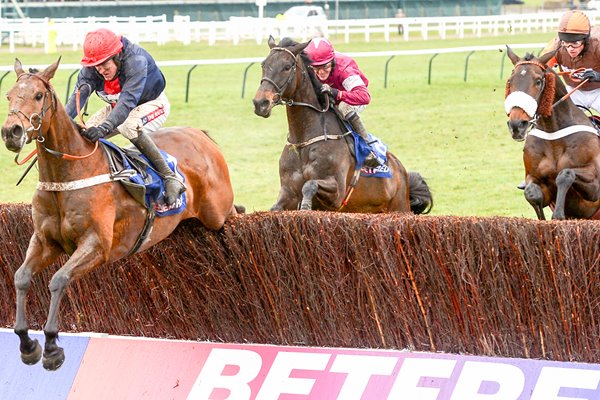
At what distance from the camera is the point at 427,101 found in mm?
20531

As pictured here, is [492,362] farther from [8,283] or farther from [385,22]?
[385,22]

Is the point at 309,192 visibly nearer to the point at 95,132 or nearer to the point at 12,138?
the point at 95,132

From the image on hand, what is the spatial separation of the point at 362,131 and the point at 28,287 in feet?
12.1

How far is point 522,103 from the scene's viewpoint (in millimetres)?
7891

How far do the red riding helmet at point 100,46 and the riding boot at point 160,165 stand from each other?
1.78ft

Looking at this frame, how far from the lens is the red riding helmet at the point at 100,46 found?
22.3 ft

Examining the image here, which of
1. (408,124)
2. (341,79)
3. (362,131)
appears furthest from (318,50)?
(408,124)

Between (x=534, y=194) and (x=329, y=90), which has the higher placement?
(x=329, y=90)

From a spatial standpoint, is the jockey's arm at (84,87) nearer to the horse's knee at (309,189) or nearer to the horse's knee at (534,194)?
the horse's knee at (309,189)

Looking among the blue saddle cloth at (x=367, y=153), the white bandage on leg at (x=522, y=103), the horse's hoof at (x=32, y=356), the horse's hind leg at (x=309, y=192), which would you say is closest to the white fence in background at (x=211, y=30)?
the blue saddle cloth at (x=367, y=153)

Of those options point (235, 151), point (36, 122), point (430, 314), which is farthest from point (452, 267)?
point (235, 151)

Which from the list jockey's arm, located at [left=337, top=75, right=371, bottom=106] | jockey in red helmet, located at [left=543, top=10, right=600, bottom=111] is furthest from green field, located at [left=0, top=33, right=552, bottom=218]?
jockey in red helmet, located at [left=543, top=10, right=600, bottom=111]

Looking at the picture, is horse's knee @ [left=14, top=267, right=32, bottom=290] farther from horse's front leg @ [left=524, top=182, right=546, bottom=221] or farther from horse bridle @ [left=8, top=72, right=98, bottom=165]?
horse's front leg @ [left=524, top=182, right=546, bottom=221]

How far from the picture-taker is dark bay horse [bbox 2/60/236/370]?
20.4 feet
